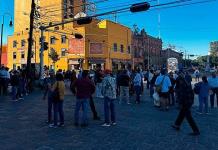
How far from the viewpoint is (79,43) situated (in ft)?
199

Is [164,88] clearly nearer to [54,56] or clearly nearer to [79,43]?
[54,56]

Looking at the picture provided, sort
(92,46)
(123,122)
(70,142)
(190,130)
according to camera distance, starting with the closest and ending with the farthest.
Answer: (70,142)
(190,130)
(123,122)
(92,46)

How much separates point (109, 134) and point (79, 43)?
51566 millimetres

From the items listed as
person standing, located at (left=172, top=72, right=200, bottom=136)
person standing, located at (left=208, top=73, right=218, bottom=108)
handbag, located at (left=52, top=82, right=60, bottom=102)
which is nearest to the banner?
person standing, located at (left=208, top=73, right=218, bottom=108)

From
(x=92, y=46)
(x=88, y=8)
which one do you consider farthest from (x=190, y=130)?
(x=88, y=8)

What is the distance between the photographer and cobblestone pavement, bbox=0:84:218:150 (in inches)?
333

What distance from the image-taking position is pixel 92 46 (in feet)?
201

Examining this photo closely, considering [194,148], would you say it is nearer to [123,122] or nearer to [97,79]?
[123,122]

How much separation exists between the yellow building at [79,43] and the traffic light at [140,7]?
39.9 m

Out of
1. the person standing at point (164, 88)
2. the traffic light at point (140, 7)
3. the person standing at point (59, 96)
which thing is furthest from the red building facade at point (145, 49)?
the person standing at point (59, 96)

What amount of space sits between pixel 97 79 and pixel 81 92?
8.31m

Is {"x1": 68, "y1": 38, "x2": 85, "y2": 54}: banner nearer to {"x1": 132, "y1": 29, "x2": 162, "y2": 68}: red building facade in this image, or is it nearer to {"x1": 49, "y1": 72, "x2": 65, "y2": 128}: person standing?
{"x1": 132, "y1": 29, "x2": 162, "y2": 68}: red building facade

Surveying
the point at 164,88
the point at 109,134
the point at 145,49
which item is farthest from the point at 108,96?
the point at 145,49

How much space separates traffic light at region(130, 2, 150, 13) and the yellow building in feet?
131
